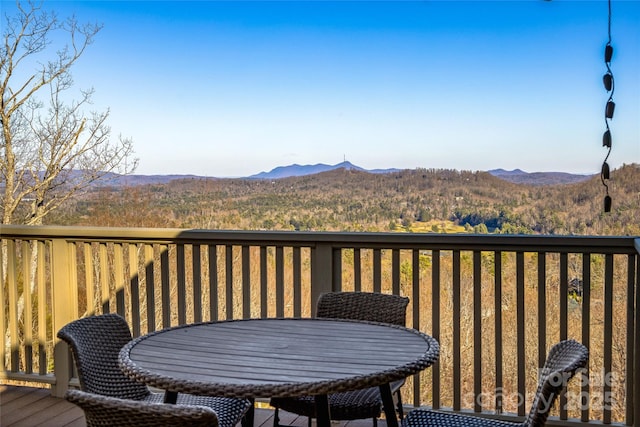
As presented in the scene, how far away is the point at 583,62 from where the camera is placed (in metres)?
7.80

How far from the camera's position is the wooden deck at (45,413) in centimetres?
341

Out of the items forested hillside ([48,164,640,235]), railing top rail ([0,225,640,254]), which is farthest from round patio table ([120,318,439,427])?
forested hillside ([48,164,640,235])

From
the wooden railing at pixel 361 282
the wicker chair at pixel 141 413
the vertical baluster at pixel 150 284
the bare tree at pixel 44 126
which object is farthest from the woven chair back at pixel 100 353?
the bare tree at pixel 44 126

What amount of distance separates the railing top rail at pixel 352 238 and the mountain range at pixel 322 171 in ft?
11.3

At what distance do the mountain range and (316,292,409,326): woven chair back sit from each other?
4.23 metres

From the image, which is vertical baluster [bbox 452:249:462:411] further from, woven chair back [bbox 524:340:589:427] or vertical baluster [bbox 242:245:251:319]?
woven chair back [bbox 524:340:589:427]

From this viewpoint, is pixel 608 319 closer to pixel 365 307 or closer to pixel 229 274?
pixel 365 307

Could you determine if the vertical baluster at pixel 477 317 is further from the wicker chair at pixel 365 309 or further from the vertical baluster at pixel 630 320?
the vertical baluster at pixel 630 320

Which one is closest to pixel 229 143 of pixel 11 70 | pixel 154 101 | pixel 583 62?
pixel 154 101

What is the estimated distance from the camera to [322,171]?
304 inches

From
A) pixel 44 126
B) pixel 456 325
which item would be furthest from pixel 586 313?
pixel 44 126

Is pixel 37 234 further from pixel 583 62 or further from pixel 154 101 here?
pixel 583 62

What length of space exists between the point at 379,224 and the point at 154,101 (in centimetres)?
516

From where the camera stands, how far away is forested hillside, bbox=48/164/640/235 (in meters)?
5.57
